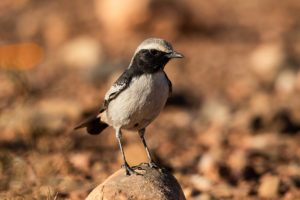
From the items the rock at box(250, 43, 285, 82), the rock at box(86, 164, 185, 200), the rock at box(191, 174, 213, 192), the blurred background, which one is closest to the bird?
the rock at box(86, 164, 185, 200)

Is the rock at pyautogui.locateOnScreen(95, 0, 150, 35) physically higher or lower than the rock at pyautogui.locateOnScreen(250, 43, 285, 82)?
higher

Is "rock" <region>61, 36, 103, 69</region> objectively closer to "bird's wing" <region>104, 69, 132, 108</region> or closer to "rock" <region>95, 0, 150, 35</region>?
"rock" <region>95, 0, 150, 35</region>

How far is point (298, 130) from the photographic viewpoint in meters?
9.55

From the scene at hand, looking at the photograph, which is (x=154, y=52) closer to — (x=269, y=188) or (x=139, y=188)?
(x=139, y=188)

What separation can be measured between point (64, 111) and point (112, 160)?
2192mm

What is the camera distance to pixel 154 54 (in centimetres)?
544

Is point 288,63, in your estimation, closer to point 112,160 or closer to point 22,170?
point 112,160

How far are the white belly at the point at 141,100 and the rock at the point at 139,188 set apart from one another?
0.66 metres

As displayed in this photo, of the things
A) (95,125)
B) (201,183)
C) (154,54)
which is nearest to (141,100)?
(154,54)

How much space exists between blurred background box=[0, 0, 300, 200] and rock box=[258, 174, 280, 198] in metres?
0.02

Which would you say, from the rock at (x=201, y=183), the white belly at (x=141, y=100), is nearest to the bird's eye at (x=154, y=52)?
the white belly at (x=141, y=100)

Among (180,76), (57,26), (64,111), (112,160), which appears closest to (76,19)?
(57,26)

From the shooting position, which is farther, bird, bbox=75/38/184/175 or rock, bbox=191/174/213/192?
rock, bbox=191/174/213/192

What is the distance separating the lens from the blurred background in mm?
7320
